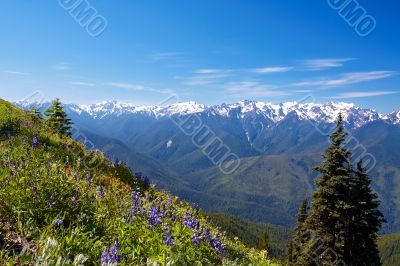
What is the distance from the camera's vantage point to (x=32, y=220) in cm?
607

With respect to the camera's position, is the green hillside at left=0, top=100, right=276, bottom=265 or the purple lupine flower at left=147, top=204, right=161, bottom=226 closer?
the green hillside at left=0, top=100, right=276, bottom=265

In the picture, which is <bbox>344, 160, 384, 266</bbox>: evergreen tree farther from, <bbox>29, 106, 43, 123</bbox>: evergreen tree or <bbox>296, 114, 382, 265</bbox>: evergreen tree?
<bbox>29, 106, 43, 123</bbox>: evergreen tree

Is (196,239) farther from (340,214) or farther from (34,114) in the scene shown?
(340,214)

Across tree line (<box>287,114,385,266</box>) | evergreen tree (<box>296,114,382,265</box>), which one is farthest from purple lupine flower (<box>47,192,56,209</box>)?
tree line (<box>287,114,385,266</box>)

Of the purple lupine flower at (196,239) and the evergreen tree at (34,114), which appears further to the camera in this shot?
the evergreen tree at (34,114)

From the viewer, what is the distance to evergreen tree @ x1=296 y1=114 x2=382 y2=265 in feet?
105

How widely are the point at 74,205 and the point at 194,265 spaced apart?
2269 millimetres

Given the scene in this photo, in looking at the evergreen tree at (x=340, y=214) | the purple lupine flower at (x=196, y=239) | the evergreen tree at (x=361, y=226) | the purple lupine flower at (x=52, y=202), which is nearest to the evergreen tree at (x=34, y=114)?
the purple lupine flower at (x=52, y=202)

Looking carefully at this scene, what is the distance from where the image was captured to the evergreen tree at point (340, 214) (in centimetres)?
3191

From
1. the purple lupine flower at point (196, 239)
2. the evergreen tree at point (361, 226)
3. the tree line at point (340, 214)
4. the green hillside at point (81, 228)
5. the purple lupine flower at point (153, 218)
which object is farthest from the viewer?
the evergreen tree at point (361, 226)

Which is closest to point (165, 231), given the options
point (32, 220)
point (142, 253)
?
point (142, 253)

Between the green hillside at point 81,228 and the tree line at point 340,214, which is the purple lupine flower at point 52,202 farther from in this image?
the tree line at point 340,214

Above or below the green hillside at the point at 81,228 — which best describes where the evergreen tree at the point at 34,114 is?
above

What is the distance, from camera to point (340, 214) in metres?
32.1
